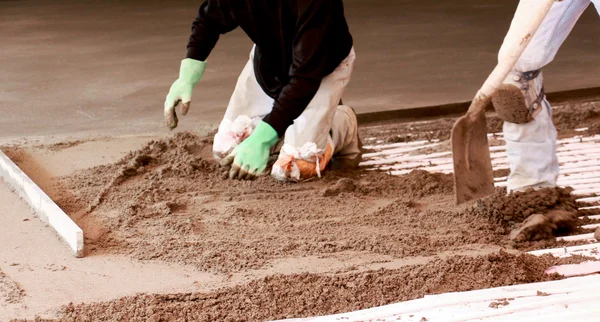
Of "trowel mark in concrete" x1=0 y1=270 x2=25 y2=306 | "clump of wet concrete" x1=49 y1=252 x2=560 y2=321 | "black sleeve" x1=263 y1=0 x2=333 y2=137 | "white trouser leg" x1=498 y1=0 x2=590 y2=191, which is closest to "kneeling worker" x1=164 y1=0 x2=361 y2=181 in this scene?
"black sleeve" x1=263 y1=0 x2=333 y2=137

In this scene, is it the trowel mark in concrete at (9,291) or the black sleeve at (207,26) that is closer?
the trowel mark in concrete at (9,291)

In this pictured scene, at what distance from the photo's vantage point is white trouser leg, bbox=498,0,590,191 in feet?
9.75

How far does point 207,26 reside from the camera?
384 centimetres

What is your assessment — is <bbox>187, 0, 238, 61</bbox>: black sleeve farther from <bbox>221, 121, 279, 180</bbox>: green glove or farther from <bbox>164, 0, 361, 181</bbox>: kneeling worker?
<bbox>221, 121, 279, 180</bbox>: green glove

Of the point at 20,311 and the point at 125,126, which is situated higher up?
the point at 20,311

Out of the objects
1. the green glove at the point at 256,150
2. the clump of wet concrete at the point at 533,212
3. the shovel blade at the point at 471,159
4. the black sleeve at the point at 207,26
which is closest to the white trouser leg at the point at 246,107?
the black sleeve at the point at 207,26

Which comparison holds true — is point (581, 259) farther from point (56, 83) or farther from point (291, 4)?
point (56, 83)

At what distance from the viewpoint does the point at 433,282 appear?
2574 mm

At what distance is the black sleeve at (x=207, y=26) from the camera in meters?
3.78

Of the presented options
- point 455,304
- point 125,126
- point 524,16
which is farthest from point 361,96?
point 455,304

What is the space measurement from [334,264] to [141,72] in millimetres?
3819

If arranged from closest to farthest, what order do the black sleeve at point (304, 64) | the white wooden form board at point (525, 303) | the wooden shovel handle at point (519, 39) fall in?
the white wooden form board at point (525, 303), the wooden shovel handle at point (519, 39), the black sleeve at point (304, 64)

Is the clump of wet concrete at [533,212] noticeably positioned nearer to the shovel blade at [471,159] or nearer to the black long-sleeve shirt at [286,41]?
the shovel blade at [471,159]

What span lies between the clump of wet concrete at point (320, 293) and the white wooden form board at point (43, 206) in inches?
18.1
